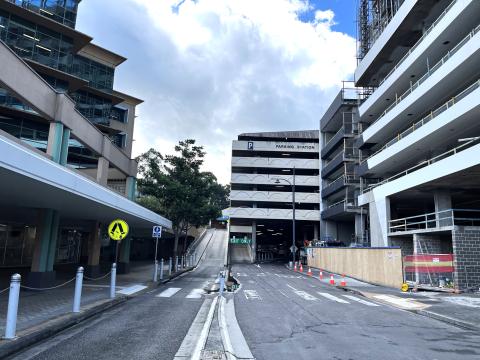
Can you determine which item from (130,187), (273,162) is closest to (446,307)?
(130,187)

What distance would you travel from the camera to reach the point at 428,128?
91.4ft

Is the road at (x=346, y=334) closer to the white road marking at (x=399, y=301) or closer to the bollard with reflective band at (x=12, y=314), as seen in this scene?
the white road marking at (x=399, y=301)

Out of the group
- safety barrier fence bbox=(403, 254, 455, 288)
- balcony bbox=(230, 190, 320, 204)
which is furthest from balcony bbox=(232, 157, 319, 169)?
safety barrier fence bbox=(403, 254, 455, 288)

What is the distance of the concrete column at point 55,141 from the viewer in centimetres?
1752

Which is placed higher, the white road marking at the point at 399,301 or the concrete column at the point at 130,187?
the concrete column at the point at 130,187

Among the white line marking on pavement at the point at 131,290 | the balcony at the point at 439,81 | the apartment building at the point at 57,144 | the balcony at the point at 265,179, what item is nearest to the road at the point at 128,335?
the white line marking on pavement at the point at 131,290

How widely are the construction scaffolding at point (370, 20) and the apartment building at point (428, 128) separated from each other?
402 millimetres

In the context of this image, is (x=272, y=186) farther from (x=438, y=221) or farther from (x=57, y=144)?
(x=57, y=144)

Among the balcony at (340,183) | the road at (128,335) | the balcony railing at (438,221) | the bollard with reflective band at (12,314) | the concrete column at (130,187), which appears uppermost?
the balcony at (340,183)

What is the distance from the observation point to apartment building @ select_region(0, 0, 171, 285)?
1304cm

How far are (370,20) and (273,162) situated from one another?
98.3 ft

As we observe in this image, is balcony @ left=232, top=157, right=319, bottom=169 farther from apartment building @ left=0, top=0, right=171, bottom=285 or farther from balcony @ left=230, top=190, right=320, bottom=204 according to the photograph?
apartment building @ left=0, top=0, right=171, bottom=285

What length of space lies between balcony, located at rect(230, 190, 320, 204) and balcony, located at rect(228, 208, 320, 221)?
98.6 inches

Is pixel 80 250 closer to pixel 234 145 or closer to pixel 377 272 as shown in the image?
pixel 377 272
